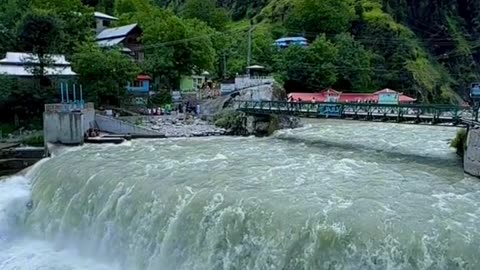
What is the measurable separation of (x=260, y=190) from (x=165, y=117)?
91.4 ft

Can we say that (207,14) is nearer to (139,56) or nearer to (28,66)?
(139,56)

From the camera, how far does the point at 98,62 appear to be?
44.5m

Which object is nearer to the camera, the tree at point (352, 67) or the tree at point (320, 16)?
the tree at point (352, 67)

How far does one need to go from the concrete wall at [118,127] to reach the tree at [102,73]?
5.90 meters

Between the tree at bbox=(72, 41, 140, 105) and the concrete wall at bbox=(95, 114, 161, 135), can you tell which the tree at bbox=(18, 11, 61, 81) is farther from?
the concrete wall at bbox=(95, 114, 161, 135)

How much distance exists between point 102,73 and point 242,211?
32006 millimetres

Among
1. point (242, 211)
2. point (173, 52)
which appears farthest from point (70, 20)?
point (242, 211)

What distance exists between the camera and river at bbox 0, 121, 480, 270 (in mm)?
14227

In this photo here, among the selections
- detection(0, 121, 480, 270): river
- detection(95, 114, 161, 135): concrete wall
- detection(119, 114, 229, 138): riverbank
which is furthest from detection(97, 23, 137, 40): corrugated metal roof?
detection(0, 121, 480, 270): river

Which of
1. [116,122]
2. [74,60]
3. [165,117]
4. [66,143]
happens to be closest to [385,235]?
[66,143]

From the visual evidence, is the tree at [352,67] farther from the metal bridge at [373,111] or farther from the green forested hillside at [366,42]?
the metal bridge at [373,111]

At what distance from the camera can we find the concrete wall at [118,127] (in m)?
39.4

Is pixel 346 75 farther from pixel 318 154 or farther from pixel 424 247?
pixel 424 247

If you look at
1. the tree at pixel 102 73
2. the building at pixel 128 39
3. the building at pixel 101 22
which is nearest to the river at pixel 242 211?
the tree at pixel 102 73
